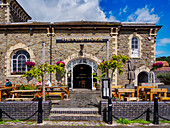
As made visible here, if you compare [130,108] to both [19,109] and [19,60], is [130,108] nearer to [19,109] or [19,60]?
[19,109]

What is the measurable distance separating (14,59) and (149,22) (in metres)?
13.6

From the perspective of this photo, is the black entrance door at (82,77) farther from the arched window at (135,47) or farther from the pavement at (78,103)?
the pavement at (78,103)

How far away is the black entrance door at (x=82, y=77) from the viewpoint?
43.3 feet

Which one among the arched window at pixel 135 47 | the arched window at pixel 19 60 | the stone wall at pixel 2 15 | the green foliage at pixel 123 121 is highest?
the stone wall at pixel 2 15

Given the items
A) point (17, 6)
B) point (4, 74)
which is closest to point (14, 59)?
point (4, 74)

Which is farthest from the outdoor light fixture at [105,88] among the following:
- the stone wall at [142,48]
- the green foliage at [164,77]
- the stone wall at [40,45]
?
the green foliage at [164,77]

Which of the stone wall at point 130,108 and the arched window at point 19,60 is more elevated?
the arched window at point 19,60

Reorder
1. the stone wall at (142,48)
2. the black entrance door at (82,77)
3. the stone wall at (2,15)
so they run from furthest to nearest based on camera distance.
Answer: the black entrance door at (82,77)
the stone wall at (2,15)
the stone wall at (142,48)

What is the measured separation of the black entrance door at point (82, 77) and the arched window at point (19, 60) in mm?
5211

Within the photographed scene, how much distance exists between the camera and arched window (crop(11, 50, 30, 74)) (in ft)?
37.4

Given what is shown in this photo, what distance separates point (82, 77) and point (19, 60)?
6.46 metres

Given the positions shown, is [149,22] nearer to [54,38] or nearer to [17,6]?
[54,38]

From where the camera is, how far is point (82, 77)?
1337 cm

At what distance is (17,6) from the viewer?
14.3 m
